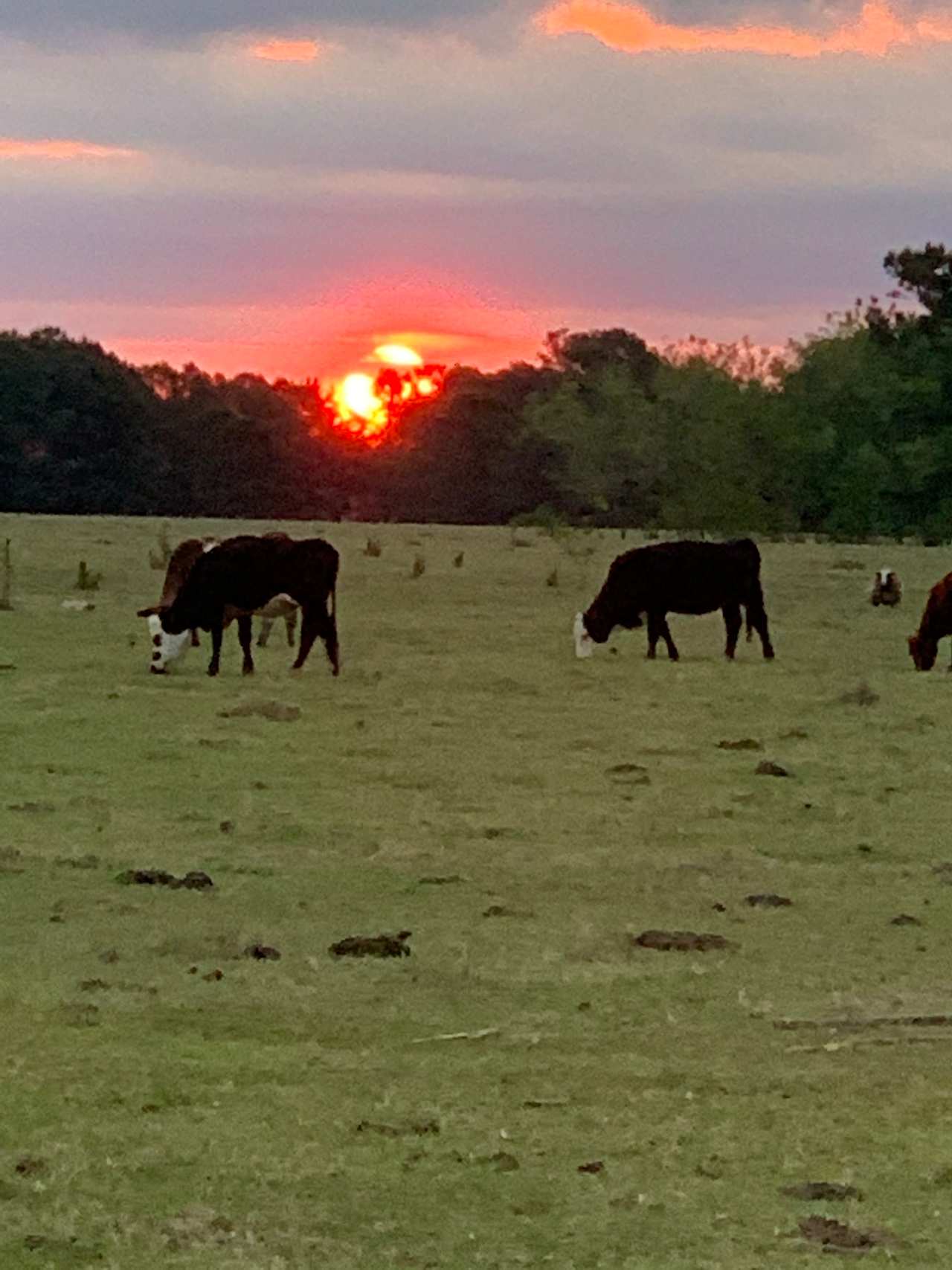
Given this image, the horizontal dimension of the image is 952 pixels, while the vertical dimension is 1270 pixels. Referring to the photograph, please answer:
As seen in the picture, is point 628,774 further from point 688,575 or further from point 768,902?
point 688,575

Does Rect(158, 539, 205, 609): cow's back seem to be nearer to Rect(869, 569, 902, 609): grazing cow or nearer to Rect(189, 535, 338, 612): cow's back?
Rect(189, 535, 338, 612): cow's back

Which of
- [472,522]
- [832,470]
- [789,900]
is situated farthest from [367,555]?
[472,522]

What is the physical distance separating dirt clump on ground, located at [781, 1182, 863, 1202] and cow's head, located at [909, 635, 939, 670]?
16446mm

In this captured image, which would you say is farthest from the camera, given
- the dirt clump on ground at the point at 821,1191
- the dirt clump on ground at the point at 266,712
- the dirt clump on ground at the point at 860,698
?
the dirt clump on ground at the point at 860,698

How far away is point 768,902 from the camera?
384 inches

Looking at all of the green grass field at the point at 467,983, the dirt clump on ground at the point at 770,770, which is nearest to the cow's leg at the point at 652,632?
the green grass field at the point at 467,983

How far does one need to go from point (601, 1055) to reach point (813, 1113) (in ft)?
2.77

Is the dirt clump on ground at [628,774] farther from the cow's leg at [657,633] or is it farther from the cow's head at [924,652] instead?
the cow's head at [924,652]

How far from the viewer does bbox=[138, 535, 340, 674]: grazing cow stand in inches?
782

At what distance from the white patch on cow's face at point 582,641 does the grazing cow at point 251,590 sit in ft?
8.94

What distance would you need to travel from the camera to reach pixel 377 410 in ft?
331

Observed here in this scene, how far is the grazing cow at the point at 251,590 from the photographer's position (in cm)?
1988

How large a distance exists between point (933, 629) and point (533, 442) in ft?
216

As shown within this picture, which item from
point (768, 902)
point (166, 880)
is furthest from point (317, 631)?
point (768, 902)
